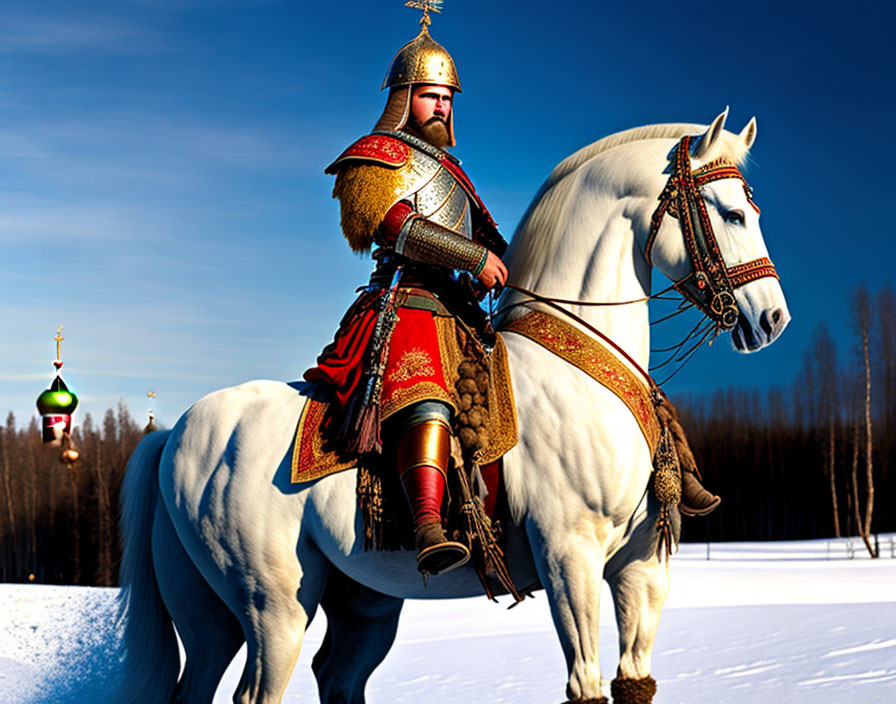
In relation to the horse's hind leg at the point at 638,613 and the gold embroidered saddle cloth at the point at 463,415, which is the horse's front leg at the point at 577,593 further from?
the gold embroidered saddle cloth at the point at 463,415

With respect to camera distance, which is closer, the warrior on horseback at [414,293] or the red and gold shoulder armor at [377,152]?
the warrior on horseback at [414,293]

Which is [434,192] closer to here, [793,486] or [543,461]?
[543,461]

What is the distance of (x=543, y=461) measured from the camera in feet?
12.2

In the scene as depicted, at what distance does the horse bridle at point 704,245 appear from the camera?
149 inches

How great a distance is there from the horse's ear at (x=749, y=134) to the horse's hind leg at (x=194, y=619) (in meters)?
3.14

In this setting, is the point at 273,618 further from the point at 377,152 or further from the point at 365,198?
the point at 377,152

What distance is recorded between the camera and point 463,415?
3820mm

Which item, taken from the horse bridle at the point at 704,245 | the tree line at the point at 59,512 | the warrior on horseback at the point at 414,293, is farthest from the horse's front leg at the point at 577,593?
the tree line at the point at 59,512

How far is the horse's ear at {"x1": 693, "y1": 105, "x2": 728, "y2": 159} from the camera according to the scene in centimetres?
381

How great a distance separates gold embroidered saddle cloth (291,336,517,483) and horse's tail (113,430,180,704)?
98 centimetres

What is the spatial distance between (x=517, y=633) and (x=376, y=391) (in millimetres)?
9171

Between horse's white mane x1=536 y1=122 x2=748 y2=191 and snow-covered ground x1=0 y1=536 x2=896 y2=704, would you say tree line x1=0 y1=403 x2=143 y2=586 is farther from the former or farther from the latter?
horse's white mane x1=536 y1=122 x2=748 y2=191

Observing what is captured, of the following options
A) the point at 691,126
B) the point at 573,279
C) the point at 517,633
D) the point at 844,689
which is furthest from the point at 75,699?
the point at 517,633

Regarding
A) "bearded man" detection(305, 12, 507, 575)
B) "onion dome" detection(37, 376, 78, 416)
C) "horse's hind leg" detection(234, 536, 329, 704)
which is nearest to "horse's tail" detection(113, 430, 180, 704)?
"horse's hind leg" detection(234, 536, 329, 704)
